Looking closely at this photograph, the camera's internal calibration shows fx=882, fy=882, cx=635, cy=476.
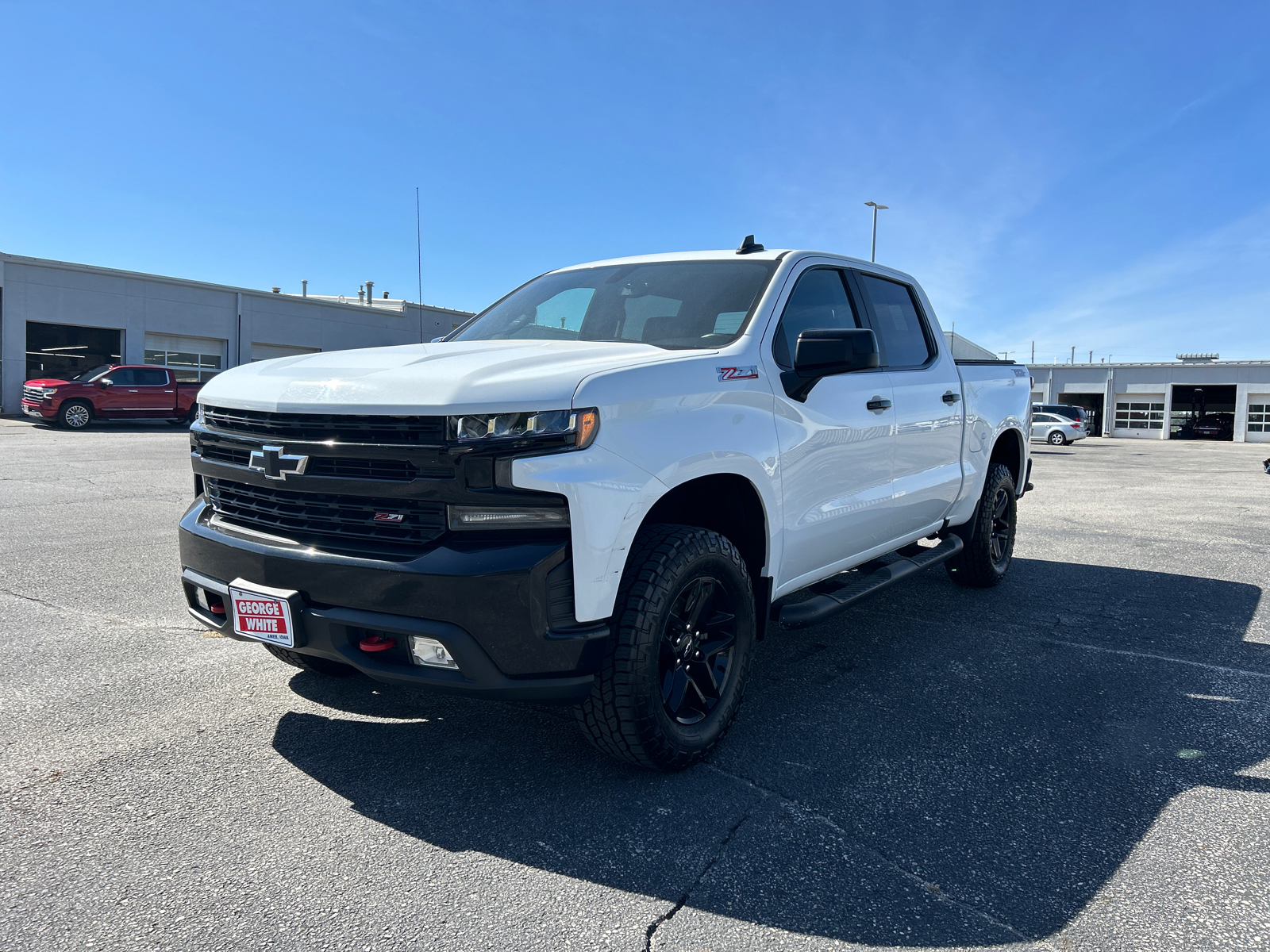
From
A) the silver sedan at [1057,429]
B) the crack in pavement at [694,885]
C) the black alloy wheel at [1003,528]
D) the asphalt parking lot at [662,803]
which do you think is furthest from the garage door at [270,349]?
the crack in pavement at [694,885]

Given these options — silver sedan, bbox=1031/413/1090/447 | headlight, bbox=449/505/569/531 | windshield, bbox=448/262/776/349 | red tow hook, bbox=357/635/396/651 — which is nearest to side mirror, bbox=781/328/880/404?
windshield, bbox=448/262/776/349

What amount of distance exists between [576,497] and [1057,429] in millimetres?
37788

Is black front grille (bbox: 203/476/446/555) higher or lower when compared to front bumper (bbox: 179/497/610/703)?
higher

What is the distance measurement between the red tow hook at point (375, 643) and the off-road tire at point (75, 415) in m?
24.3

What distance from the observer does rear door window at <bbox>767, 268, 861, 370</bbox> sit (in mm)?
3612

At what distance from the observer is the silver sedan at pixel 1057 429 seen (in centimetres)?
3581

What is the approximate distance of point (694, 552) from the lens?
2902 mm

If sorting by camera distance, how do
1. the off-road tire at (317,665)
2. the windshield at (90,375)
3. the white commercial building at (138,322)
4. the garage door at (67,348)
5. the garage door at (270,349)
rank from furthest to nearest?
the garage door at (270,349) < the garage door at (67,348) < the white commercial building at (138,322) < the windshield at (90,375) < the off-road tire at (317,665)

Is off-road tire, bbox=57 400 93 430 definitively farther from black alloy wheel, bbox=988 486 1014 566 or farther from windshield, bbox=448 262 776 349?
black alloy wheel, bbox=988 486 1014 566

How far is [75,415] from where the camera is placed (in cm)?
2292

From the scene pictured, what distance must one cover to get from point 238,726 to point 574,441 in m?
1.86

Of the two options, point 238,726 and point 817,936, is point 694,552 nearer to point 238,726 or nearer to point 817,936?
point 817,936

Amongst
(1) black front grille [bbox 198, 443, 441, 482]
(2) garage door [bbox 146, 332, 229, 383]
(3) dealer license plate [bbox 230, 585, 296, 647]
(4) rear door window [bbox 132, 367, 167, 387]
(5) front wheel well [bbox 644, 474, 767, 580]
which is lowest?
(3) dealer license plate [bbox 230, 585, 296, 647]

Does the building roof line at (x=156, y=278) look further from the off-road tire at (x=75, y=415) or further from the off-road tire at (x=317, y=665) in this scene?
the off-road tire at (x=317, y=665)
